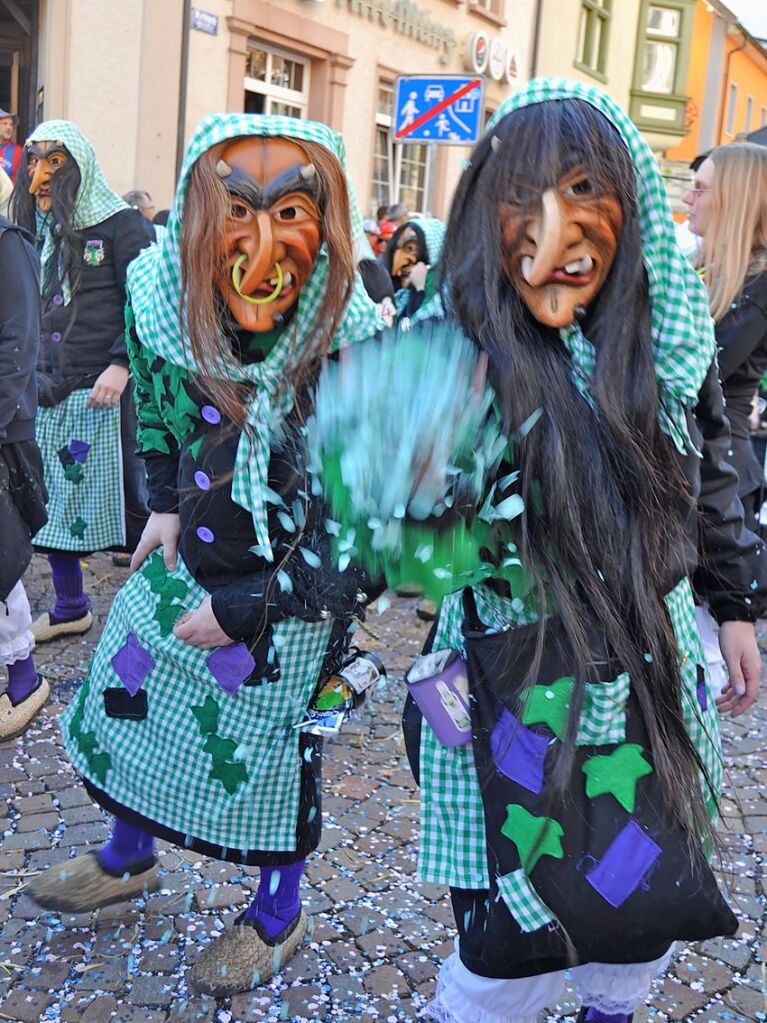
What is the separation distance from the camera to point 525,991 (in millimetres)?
1746

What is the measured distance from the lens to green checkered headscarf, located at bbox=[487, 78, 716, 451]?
5.35 feet

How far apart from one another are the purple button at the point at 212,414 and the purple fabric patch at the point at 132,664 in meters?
0.52

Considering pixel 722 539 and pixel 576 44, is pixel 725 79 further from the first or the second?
pixel 722 539

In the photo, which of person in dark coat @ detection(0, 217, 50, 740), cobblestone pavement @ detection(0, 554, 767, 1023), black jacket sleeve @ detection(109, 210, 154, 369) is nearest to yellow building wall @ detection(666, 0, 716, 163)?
black jacket sleeve @ detection(109, 210, 154, 369)

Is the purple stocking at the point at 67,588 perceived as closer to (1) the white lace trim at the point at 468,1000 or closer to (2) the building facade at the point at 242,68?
(1) the white lace trim at the point at 468,1000

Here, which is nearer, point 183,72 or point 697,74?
point 183,72

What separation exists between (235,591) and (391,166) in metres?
13.2

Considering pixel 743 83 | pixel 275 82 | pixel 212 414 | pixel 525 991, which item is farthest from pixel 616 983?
pixel 743 83

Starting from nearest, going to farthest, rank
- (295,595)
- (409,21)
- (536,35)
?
1. (295,595)
2. (409,21)
3. (536,35)

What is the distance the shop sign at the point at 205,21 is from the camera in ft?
34.2

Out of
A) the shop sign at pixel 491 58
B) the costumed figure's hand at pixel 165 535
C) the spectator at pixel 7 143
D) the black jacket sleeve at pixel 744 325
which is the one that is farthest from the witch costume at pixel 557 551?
the shop sign at pixel 491 58

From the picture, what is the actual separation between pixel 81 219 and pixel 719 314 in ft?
8.08

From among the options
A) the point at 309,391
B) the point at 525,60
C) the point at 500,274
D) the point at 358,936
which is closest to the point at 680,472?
the point at 500,274

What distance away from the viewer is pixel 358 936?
2.65m
